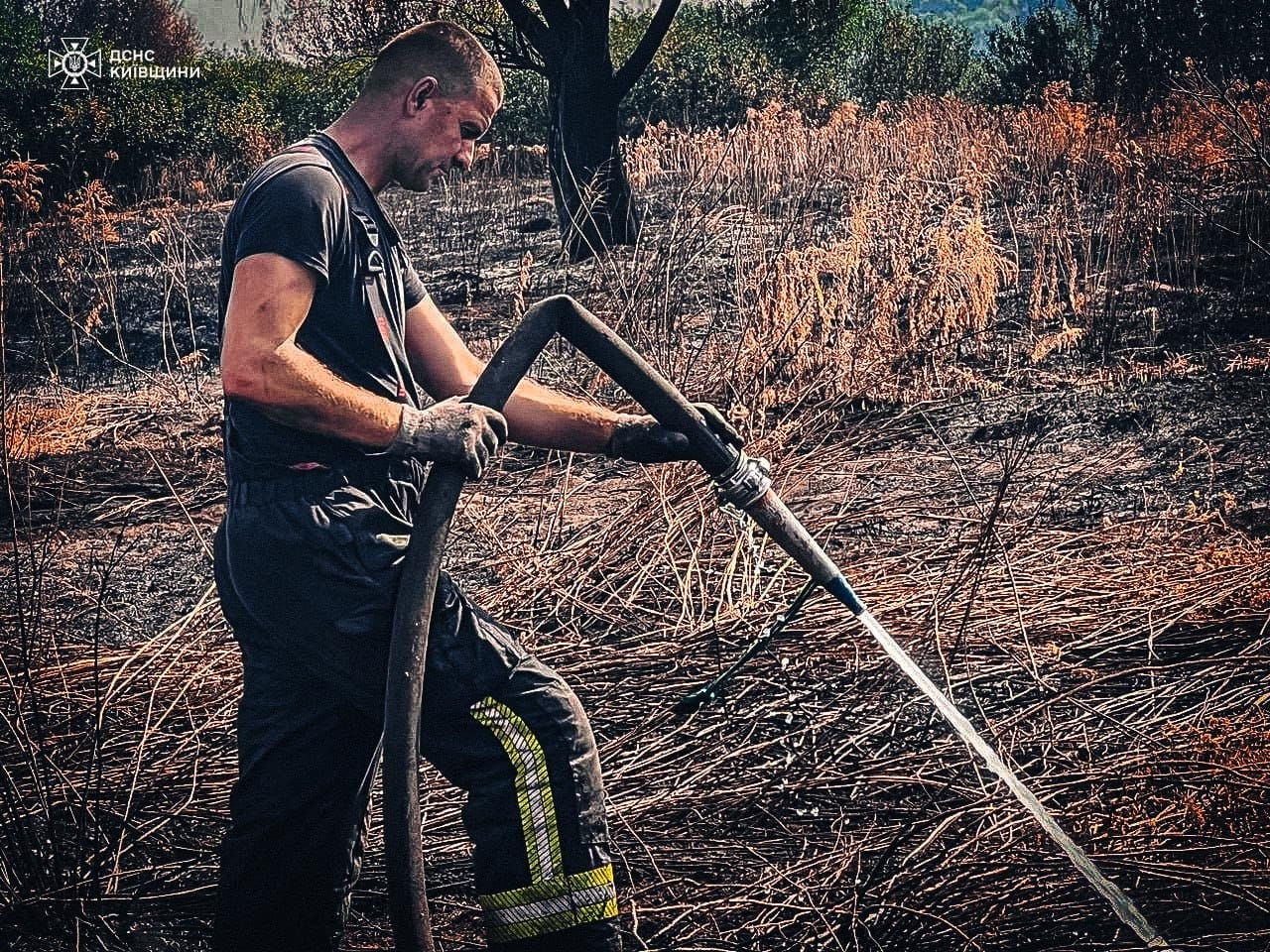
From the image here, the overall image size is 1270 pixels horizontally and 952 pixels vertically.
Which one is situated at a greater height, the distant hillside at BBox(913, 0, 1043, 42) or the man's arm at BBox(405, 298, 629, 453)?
the distant hillside at BBox(913, 0, 1043, 42)

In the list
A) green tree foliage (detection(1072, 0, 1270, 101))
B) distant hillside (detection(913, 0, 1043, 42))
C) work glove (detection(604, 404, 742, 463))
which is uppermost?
distant hillside (detection(913, 0, 1043, 42))

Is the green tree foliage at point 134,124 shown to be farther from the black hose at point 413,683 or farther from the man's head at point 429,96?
the black hose at point 413,683

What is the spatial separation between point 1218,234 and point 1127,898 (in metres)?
7.50

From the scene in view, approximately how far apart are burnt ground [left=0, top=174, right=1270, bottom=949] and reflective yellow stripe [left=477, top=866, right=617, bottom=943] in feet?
2.30

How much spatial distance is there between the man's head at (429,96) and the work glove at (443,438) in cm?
49

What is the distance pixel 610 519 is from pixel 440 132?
2228 millimetres

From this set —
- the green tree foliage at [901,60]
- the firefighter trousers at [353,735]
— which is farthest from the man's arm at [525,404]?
the green tree foliage at [901,60]

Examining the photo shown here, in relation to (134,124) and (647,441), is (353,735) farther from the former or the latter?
(134,124)

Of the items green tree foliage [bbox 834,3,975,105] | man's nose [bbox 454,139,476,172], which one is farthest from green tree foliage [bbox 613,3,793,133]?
man's nose [bbox 454,139,476,172]

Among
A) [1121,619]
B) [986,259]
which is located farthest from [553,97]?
[1121,619]

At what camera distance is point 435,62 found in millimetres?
2408

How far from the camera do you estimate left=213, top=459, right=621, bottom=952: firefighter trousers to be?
2039 mm

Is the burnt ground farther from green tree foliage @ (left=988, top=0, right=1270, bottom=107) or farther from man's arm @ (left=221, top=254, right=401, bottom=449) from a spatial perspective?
green tree foliage @ (left=988, top=0, right=1270, bottom=107)

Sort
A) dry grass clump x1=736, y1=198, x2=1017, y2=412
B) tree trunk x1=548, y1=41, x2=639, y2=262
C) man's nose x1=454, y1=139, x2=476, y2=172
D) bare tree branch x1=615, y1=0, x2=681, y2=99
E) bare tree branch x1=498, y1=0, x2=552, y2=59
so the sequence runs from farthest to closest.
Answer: tree trunk x1=548, y1=41, x2=639, y2=262 → bare tree branch x1=615, y1=0, x2=681, y2=99 → bare tree branch x1=498, y1=0, x2=552, y2=59 → dry grass clump x1=736, y1=198, x2=1017, y2=412 → man's nose x1=454, y1=139, x2=476, y2=172
